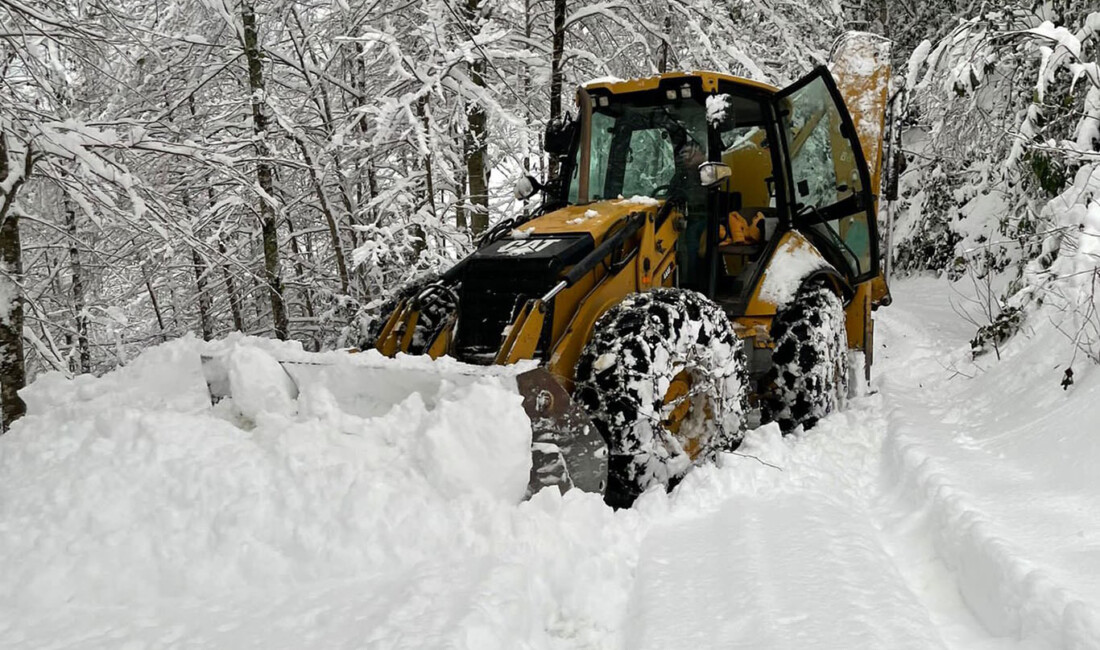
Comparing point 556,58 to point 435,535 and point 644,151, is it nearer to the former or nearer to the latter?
point 644,151

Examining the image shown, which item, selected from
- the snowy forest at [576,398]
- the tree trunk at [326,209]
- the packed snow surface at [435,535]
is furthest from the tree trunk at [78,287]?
the packed snow surface at [435,535]

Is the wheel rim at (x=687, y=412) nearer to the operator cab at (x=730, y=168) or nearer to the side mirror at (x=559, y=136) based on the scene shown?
the operator cab at (x=730, y=168)

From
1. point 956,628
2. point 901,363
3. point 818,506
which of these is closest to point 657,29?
point 901,363

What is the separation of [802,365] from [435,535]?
3.23m

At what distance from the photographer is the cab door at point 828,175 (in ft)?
20.2

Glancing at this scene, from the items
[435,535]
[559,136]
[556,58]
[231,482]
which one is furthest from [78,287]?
[435,535]

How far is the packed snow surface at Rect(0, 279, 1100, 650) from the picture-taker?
8.91 feet

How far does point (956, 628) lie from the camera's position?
286 centimetres

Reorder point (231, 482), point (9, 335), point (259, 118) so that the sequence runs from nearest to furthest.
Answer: point (231, 482), point (9, 335), point (259, 118)

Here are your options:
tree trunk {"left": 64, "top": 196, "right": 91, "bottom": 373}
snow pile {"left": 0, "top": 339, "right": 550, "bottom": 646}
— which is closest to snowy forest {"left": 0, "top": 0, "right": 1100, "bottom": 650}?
snow pile {"left": 0, "top": 339, "right": 550, "bottom": 646}

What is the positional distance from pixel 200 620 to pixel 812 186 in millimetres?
5329

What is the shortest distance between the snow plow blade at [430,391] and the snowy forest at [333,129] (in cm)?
137

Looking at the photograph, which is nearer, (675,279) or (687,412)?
(687,412)

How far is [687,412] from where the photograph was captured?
15.4 feet
